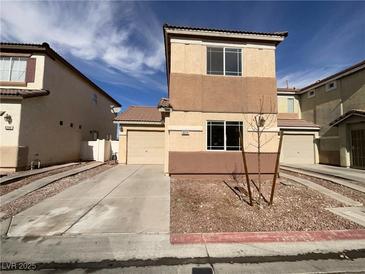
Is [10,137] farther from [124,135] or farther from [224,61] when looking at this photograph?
[224,61]

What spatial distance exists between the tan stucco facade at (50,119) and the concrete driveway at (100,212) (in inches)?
240

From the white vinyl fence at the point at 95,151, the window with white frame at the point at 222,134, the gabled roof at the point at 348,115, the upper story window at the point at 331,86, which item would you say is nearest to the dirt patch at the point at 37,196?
the window with white frame at the point at 222,134

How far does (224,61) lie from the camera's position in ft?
38.2

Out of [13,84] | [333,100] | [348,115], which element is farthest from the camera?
[333,100]

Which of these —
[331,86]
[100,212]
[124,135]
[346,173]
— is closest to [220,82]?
[100,212]

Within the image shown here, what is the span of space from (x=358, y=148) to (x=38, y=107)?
860 inches

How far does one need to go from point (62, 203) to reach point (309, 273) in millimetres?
7155

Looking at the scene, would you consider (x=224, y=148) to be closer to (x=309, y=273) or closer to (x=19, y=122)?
(x=309, y=273)

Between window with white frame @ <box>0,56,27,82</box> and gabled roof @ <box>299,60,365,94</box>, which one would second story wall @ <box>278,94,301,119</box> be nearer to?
gabled roof @ <box>299,60,365,94</box>

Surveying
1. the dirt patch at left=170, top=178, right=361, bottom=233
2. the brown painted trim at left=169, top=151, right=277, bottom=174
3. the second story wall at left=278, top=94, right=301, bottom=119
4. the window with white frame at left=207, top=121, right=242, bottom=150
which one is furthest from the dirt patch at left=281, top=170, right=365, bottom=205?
the second story wall at left=278, top=94, right=301, bottom=119

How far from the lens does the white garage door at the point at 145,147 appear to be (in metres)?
17.5

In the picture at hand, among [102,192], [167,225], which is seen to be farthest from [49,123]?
[167,225]

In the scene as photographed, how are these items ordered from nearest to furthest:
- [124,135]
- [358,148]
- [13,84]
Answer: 1. [13,84]
2. [358,148]
3. [124,135]

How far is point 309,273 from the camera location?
3.95m
